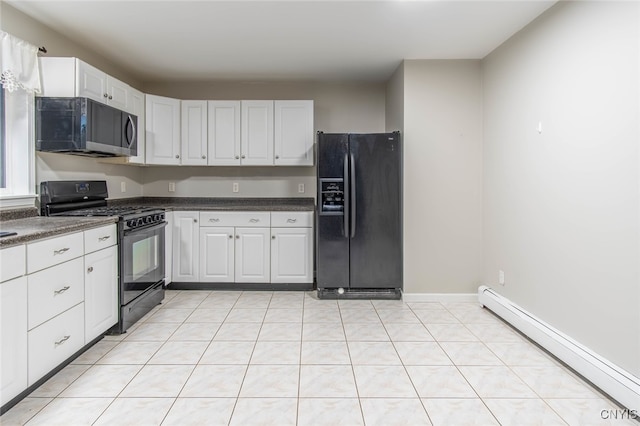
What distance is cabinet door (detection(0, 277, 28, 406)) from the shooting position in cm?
178

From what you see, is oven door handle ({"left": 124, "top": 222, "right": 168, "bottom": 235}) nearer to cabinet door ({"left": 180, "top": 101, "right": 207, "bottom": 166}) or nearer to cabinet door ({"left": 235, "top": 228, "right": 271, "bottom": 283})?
cabinet door ({"left": 235, "top": 228, "right": 271, "bottom": 283})

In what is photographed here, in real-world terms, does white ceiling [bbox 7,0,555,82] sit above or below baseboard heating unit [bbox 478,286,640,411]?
above

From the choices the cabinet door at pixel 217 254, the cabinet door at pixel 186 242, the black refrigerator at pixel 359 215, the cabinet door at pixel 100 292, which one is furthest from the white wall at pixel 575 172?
the cabinet door at pixel 100 292

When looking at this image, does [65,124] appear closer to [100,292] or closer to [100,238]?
[100,238]

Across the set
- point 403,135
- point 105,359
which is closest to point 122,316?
point 105,359

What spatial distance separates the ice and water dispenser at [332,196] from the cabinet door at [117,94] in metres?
2.02

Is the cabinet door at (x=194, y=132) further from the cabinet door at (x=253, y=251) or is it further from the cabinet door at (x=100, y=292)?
the cabinet door at (x=100, y=292)

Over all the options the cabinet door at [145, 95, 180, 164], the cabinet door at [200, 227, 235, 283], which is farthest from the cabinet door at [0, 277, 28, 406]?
the cabinet door at [145, 95, 180, 164]

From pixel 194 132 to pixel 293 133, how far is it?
114 centimetres

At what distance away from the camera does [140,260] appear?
3168 millimetres

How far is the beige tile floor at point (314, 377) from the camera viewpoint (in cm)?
186

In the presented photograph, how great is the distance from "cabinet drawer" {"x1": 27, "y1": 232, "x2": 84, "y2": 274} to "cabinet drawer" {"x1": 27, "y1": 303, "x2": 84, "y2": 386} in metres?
0.33

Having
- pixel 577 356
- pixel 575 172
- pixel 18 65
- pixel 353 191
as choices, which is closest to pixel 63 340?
pixel 18 65

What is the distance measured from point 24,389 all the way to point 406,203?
319 cm
